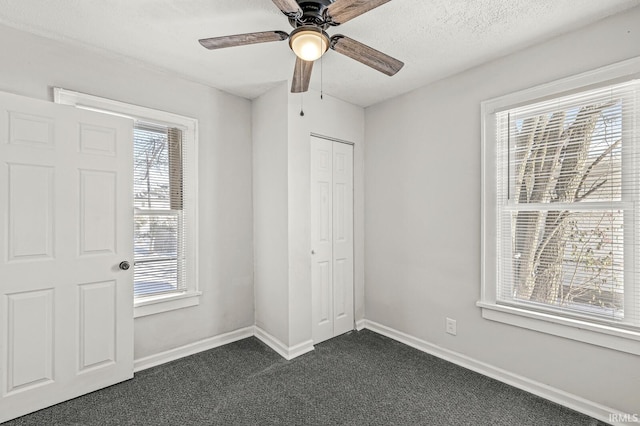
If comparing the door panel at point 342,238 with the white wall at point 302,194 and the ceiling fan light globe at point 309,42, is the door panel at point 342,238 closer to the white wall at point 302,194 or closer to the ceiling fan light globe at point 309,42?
the white wall at point 302,194

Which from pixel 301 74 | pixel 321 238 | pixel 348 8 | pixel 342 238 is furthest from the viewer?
pixel 342 238

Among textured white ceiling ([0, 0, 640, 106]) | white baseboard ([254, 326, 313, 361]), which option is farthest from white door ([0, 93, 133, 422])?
white baseboard ([254, 326, 313, 361])

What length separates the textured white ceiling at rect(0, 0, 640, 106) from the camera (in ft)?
5.92

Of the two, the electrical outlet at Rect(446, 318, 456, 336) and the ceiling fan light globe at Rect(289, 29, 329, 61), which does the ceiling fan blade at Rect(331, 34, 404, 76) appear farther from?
the electrical outlet at Rect(446, 318, 456, 336)

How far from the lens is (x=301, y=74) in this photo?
1978mm

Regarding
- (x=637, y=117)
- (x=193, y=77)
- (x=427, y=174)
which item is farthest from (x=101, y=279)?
(x=637, y=117)

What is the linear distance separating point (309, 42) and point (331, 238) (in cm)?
202

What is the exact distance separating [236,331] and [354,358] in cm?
122

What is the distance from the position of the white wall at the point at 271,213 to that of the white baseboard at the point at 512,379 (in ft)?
3.98

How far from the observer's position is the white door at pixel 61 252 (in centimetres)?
193

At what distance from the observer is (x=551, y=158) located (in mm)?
2176

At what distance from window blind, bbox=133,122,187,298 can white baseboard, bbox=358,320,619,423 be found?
2223 mm

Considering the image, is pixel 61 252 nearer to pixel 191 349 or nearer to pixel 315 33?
pixel 191 349

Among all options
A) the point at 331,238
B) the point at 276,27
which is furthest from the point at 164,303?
the point at 276,27
